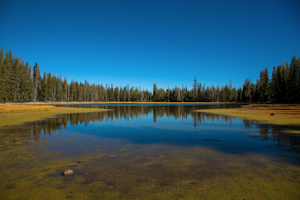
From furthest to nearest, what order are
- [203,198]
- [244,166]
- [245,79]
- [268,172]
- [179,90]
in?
[179,90]
[245,79]
[244,166]
[268,172]
[203,198]

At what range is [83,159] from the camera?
24.7ft

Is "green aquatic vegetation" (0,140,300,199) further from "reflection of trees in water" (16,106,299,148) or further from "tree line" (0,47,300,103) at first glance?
"tree line" (0,47,300,103)

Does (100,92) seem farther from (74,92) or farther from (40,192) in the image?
(40,192)

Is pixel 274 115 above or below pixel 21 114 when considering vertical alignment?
below

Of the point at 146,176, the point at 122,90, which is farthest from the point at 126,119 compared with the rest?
the point at 122,90

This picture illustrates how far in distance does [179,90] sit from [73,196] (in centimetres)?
14978

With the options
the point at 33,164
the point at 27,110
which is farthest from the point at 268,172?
the point at 27,110

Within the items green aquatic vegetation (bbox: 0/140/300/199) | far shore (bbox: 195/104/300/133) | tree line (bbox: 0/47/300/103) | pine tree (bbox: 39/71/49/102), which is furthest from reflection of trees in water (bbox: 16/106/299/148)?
pine tree (bbox: 39/71/49/102)

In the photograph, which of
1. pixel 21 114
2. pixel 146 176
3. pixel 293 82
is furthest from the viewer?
pixel 293 82

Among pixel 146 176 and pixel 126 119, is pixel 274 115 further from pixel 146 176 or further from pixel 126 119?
pixel 146 176

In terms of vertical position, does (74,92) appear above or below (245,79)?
below

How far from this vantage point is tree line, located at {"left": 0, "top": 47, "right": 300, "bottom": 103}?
73125 millimetres

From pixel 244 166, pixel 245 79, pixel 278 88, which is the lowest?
pixel 244 166

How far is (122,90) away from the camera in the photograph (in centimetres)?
16800
